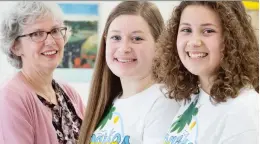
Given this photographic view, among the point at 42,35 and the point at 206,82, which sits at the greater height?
the point at 42,35

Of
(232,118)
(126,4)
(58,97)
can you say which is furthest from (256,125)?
(58,97)

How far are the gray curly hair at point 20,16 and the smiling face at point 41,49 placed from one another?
0.02 meters

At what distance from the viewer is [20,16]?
1664 mm

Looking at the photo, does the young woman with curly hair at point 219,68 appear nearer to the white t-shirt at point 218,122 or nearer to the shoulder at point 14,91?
the white t-shirt at point 218,122

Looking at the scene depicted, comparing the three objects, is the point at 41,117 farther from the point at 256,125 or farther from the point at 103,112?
the point at 256,125

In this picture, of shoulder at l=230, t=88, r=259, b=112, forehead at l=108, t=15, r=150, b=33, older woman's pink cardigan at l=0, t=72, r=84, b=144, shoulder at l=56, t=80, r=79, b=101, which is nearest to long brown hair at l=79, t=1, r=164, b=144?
forehead at l=108, t=15, r=150, b=33

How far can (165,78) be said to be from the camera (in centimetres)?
146

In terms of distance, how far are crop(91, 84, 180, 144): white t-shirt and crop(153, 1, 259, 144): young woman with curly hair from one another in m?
0.10

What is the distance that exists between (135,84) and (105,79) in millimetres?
159

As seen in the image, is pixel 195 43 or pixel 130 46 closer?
pixel 195 43

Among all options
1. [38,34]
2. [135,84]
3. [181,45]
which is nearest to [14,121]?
[38,34]

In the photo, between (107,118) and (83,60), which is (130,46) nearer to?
(107,118)

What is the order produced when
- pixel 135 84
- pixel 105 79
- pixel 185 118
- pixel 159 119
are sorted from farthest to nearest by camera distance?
pixel 105 79 → pixel 135 84 → pixel 159 119 → pixel 185 118

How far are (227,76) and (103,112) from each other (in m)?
0.60
